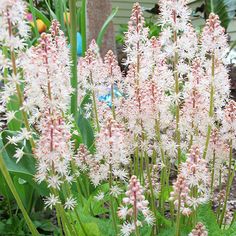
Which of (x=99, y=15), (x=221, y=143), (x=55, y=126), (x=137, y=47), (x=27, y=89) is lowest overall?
(x=221, y=143)

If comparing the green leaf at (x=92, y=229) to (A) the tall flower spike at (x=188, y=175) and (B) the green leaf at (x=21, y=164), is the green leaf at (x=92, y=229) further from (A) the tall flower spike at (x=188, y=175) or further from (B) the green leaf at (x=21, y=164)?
(B) the green leaf at (x=21, y=164)

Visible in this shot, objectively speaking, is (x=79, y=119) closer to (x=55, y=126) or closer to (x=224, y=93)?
(x=224, y=93)

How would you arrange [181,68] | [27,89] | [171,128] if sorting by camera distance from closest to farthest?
[27,89] → [181,68] → [171,128]

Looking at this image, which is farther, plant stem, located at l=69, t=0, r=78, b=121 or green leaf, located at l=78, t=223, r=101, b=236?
plant stem, located at l=69, t=0, r=78, b=121

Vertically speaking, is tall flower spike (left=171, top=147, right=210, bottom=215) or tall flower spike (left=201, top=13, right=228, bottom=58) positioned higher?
tall flower spike (left=201, top=13, right=228, bottom=58)

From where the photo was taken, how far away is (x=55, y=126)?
1.31 metres

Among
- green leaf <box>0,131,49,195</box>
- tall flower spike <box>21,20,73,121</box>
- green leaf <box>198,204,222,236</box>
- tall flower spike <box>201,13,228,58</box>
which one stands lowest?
green leaf <box>198,204,222,236</box>

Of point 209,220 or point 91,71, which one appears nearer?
point 209,220

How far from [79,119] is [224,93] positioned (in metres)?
1.07

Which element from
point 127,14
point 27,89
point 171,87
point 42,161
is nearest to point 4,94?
point 27,89

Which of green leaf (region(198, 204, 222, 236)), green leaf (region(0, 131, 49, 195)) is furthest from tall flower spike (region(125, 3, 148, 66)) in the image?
green leaf (region(0, 131, 49, 195))

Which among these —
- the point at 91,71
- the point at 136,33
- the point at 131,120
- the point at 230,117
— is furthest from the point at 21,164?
the point at 230,117

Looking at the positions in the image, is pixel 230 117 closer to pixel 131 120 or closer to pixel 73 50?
pixel 131 120

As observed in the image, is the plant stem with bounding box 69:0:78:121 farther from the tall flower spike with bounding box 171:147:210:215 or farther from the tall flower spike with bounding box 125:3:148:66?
the tall flower spike with bounding box 171:147:210:215
